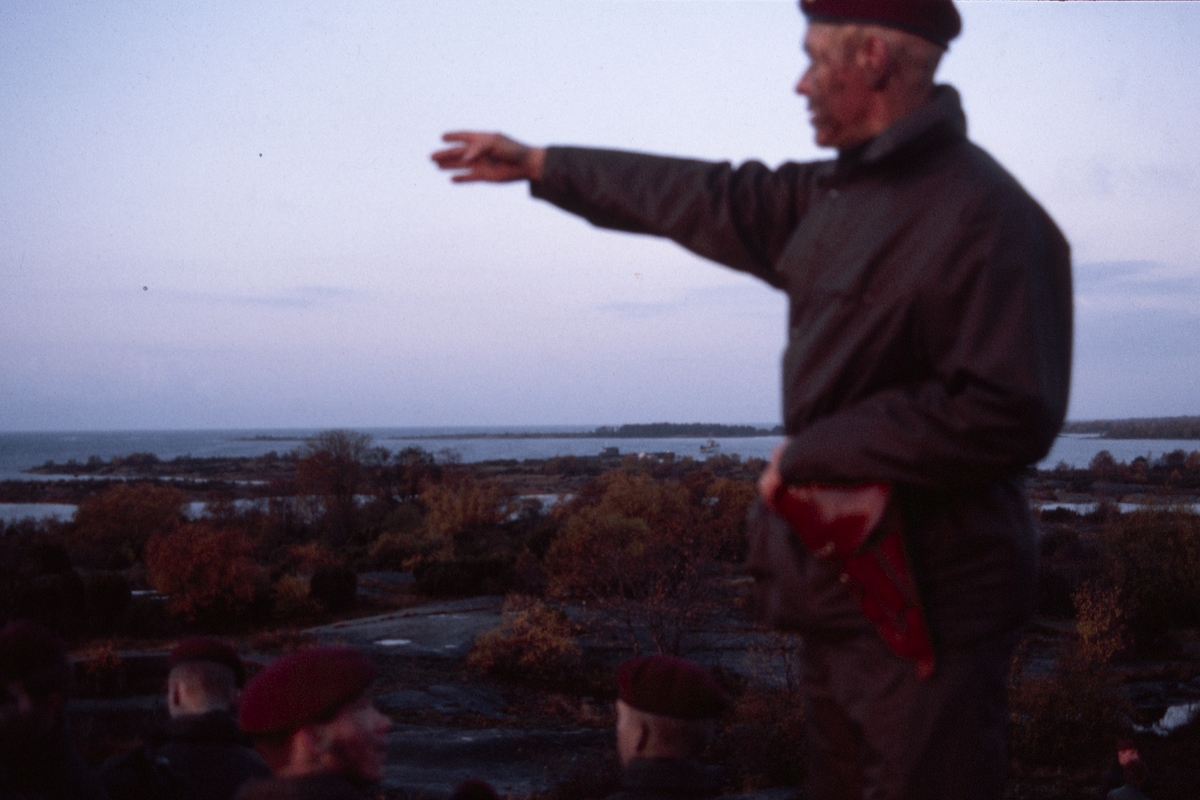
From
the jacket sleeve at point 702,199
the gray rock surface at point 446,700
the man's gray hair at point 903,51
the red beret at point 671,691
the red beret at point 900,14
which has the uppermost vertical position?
the red beret at point 900,14

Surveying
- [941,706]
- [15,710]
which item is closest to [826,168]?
[941,706]

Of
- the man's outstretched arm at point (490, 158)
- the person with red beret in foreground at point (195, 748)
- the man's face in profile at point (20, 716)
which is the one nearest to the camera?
the man's outstretched arm at point (490, 158)

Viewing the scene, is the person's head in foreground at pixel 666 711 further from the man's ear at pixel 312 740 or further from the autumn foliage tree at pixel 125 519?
the autumn foliage tree at pixel 125 519

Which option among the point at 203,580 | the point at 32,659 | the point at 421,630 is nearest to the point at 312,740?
the point at 32,659

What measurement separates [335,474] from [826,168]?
1866 inches

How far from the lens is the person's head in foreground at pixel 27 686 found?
2.91 meters

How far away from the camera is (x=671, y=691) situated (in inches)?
93.0

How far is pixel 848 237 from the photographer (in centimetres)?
177

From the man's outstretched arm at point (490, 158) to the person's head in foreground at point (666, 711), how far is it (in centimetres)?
115

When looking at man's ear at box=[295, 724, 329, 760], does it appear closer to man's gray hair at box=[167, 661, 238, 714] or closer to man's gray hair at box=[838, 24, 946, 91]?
man's gray hair at box=[167, 661, 238, 714]

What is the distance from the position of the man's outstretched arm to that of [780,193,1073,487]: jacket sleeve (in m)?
0.87

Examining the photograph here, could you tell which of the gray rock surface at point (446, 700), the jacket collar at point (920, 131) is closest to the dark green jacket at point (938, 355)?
the jacket collar at point (920, 131)

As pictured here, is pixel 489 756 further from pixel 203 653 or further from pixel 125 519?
pixel 125 519

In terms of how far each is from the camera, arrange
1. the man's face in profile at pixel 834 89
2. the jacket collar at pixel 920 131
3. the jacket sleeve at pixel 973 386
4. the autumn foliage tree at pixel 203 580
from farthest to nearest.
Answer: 1. the autumn foliage tree at pixel 203 580
2. the man's face in profile at pixel 834 89
3. the jacket collar at pixel 920 131
4. the jacket sleeve at pixel 973 386
